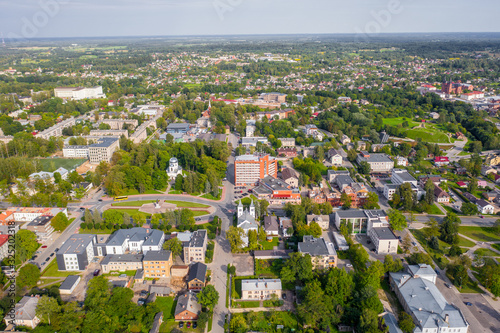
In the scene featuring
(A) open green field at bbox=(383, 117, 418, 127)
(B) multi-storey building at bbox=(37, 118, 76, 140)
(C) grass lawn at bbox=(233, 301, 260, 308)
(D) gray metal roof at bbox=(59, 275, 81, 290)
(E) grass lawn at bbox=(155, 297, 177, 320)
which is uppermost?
(B) multi-storey building at bbox=(37, 118, 76, 140)

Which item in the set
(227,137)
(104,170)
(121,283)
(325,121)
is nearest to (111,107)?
(227,137)

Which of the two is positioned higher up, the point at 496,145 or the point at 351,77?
the point at 351,77

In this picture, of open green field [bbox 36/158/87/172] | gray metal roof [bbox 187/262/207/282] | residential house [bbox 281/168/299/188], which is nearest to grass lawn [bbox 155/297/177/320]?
gray metal roof [bbox 187/262/207/282]

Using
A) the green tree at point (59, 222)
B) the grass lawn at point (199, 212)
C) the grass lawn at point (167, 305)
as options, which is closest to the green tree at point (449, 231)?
the grass lawn at point (199, 212)

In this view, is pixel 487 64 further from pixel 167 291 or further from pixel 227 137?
pixel 167 291

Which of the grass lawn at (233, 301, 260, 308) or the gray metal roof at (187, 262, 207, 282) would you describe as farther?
the gray metal roof at (187, 262, 207, 282)

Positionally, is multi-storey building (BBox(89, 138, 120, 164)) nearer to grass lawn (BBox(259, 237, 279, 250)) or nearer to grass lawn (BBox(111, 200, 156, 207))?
grass lawn (BBox(111, 200, 156, 207))
